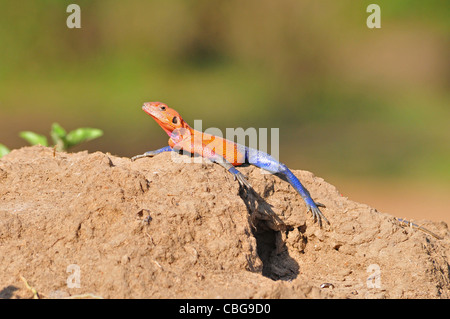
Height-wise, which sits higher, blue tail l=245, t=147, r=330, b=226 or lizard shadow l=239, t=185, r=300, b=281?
blue tail l=245, t=147, r=330, b=226

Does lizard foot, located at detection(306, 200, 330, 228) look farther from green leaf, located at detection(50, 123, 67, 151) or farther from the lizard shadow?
green leaf, located at detection(50, 123, 67, 151)

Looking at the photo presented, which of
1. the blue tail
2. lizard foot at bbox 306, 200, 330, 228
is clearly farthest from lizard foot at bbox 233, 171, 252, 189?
lizard foot at bbox 306, 200, 330, 228

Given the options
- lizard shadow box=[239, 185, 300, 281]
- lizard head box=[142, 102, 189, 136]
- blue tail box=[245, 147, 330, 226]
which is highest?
lizard head box=[142, 102, 189, 136]

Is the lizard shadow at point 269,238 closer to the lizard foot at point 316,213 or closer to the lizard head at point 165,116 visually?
the lizard foot at point 316,213

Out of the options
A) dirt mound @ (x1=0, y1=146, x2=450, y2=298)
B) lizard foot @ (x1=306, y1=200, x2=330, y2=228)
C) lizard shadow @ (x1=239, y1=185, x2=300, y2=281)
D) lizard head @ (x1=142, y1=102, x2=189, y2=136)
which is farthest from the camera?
lizard head @ (x1=142, y1=102, x2=189, y2=136)

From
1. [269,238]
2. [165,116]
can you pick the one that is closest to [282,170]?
[269,238]

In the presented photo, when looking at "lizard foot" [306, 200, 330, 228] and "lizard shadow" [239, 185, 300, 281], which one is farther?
"lizard foot" [306, 200, 330, 228]

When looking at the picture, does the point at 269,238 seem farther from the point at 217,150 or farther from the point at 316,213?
the point at 217,150
